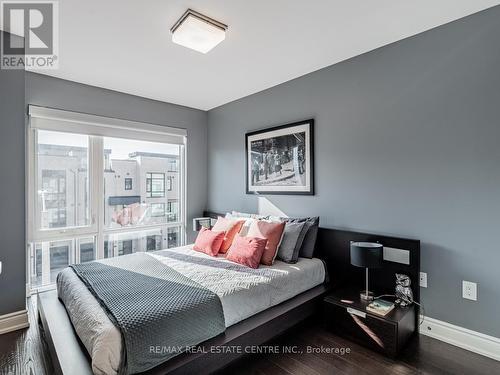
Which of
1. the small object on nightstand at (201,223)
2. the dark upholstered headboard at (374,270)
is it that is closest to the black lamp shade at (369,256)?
the dark upholstered headboard at (374,270)

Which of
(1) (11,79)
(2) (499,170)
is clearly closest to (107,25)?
(1) (11,79)

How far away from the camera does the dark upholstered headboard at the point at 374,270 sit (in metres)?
2.40

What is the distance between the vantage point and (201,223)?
4.32 metres

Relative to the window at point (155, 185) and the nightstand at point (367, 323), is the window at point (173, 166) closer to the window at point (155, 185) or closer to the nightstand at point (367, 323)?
the window at point (155, 185)

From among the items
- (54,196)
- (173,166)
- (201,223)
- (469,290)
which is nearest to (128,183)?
(173,166)

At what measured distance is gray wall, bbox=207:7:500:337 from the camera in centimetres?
211

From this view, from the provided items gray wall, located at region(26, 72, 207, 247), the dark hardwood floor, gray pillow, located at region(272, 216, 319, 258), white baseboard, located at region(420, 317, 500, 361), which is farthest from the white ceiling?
the dark hardwood floor

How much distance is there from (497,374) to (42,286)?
443 centimetres

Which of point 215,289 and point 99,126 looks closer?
point 215,289

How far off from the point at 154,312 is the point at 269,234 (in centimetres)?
142

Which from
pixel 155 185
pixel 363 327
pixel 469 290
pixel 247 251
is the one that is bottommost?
pixel 363 327

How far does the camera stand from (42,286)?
3.30 meters

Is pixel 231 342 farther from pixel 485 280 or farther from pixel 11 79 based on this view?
pixel 11 79

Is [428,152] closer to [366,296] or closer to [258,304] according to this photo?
[366,296]
